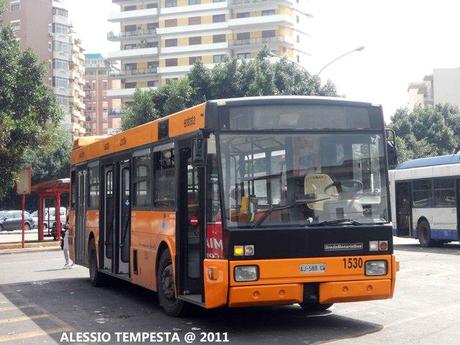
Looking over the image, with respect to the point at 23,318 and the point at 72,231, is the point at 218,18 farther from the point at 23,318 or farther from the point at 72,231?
the point at 23,318

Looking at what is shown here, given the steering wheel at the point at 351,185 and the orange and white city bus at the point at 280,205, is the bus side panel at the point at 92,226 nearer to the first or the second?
the orange and white city bus at the point at 280,205

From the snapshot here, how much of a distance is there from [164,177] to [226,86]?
33.0 meters

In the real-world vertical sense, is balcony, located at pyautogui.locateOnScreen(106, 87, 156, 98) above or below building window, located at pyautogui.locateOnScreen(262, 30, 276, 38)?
below

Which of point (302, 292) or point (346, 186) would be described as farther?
point (346, 186)

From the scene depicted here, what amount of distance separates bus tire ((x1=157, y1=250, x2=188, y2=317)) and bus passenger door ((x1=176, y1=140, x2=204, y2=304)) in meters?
0.33

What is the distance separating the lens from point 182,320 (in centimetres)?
996

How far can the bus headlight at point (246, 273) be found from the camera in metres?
8.41

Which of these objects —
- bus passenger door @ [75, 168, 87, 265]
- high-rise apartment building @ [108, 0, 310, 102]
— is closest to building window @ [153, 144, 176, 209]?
bus passenger door @ [75, 168, 87, 265]

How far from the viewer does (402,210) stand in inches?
1006

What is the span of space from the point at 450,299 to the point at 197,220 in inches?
194

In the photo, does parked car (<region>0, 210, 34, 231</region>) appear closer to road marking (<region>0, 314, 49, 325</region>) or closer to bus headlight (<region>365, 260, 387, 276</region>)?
road marking (<region>0, 314, 49, 325</region>)

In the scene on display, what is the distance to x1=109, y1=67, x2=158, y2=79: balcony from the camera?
98688 mm

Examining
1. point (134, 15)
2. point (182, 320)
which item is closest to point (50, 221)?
point (182, 320)

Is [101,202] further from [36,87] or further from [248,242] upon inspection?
[36,87]
